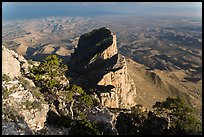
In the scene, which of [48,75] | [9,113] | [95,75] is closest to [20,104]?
[9,113]

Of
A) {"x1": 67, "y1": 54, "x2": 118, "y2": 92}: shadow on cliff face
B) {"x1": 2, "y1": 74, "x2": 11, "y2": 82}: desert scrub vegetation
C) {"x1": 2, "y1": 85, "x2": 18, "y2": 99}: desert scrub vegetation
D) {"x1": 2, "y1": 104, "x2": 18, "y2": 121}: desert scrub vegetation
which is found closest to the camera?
{"x1": 2, "y1": 104, "x2": 18, "y2": 121}: desert scrub vegetation

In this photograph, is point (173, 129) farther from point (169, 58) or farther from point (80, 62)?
point (169, 58)

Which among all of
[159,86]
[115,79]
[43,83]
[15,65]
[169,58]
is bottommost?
[169,58]

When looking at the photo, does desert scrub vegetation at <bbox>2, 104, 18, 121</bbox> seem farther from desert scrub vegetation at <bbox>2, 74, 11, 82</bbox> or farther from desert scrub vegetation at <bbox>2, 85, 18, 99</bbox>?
desert scrub vegetation at <bbox>2, 74, 11, 82</bbox>

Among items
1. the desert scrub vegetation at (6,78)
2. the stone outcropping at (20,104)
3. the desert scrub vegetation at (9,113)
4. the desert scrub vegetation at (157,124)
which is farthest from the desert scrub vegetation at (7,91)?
the desert scrub vegetation at (157,124)

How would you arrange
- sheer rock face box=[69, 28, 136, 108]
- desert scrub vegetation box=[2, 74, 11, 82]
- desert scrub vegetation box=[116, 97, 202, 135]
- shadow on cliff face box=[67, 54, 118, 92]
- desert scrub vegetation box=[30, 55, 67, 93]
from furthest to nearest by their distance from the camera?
sheer rock face box=[69, 28, 136, 108], shadow on cliff face box=[67, 54, 118, 92], desert scrub vegetation box=[30, 55, 67, 93], desert scrub vegetation box=[116, 97, 202, 135], desert scrub vegetation box=[2, 74, 11, 82]

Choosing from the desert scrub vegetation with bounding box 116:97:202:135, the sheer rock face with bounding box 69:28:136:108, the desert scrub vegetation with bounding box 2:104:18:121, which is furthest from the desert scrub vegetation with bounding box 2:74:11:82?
the sheer rock face with bounding box 69:28:136:108

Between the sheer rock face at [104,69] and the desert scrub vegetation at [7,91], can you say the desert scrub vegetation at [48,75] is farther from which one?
the sheer rock face at [104,69]

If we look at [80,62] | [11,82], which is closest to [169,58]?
[80,62]
